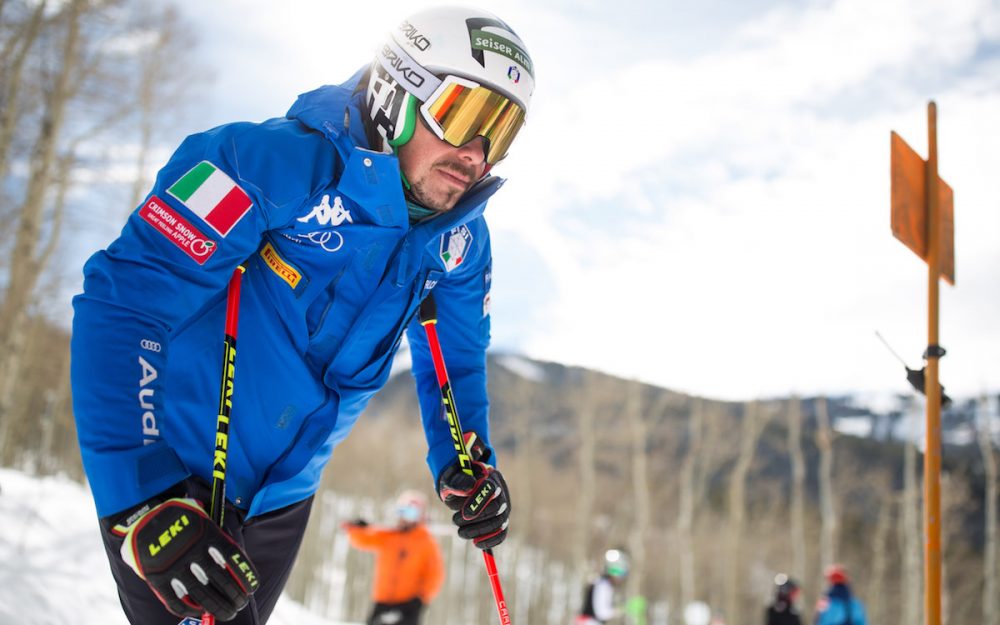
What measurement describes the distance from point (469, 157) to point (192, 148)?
77 cm

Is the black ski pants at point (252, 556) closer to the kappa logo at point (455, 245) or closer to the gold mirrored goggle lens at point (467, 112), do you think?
the kappa logo at point (455, 245)

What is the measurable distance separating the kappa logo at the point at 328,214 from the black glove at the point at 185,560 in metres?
0.76

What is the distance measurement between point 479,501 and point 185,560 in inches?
44.7

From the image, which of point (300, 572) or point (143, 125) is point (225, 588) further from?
point (300, 572)

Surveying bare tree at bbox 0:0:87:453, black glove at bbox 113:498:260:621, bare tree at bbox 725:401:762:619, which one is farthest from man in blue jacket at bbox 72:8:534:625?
bare tree at bbox 725:401:762:619

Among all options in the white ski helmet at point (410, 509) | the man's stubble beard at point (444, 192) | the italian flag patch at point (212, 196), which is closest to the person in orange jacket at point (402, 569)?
the white ski helmet at point (410, 509)

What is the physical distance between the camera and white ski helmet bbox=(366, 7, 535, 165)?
2.25 metres

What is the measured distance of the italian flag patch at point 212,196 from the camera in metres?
1.75

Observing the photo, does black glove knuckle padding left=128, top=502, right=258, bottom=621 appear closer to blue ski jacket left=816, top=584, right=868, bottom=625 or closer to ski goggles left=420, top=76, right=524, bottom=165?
ski goggles left=420, top=76, right=524, bottom=165

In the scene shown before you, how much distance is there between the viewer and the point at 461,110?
224cm

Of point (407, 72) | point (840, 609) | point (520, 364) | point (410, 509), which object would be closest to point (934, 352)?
point (407, 72)

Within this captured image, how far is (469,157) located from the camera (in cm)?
226

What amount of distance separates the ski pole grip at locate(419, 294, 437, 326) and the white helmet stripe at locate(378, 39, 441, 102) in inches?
26.4

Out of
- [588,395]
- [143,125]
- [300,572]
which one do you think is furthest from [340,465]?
[143,125]
